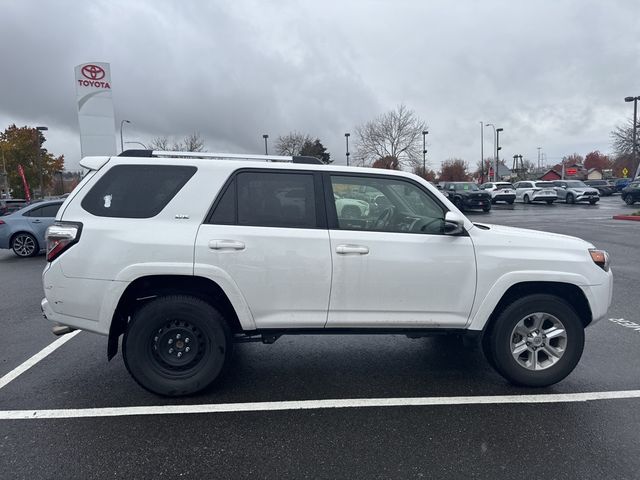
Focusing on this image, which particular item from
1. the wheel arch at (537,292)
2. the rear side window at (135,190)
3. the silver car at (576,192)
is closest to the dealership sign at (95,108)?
the rear side window at (135,190)

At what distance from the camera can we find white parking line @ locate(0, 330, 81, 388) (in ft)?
13.3

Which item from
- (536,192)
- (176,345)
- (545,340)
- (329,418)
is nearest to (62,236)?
(176,345)

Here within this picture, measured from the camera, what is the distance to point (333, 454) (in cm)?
293

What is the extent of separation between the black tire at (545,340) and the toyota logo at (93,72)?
19.6 meters

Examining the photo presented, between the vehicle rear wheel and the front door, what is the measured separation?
1072 centimetres

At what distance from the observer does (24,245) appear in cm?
1159

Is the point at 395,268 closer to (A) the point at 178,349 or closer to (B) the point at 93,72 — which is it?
(A) the point at 178,349

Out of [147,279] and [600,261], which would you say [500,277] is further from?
[147,279]

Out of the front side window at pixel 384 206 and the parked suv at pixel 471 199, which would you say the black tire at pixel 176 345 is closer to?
the front side window at pixel 384 206

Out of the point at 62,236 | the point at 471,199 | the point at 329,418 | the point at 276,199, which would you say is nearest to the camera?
the point at 329,418

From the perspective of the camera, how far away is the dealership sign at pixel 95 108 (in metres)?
18.3

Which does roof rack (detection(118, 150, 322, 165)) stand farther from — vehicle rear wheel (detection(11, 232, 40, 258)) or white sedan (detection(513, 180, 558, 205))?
white sedan (detection(513, 180, 558, 205))

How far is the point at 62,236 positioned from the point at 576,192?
118 feet

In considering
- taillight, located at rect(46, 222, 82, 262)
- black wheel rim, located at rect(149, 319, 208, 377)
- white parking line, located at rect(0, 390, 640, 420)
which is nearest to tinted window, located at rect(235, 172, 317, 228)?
black wheel rim, located at rect(149, 319, 208, 377)
